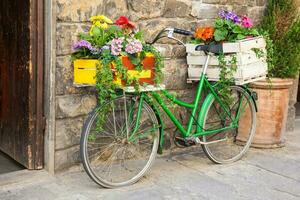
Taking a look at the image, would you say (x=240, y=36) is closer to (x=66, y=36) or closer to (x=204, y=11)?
(x=204, y=11)

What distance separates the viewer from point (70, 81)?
414 cm

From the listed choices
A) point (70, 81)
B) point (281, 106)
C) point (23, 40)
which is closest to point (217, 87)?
point (281, 106)

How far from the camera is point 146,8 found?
4543 mm

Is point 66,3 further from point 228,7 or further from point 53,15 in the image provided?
point 228,7

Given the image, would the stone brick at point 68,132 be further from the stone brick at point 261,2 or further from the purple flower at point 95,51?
the stone brick at point 261,2

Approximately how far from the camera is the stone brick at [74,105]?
13.5 ft

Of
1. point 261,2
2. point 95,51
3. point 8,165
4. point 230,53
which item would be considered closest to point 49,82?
point 95,51

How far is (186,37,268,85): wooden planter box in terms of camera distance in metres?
4.46

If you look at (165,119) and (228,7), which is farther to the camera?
(228,7)

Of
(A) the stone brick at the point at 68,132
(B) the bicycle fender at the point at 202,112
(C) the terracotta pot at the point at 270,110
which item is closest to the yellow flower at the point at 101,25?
(A) the stone brick at the point at 68,132

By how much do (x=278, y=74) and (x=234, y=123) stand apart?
3.15 feet

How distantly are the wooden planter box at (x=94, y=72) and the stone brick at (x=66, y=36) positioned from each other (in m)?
0.23

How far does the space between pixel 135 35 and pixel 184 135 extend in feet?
3.46

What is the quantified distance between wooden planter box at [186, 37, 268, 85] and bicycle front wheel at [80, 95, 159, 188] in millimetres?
799
